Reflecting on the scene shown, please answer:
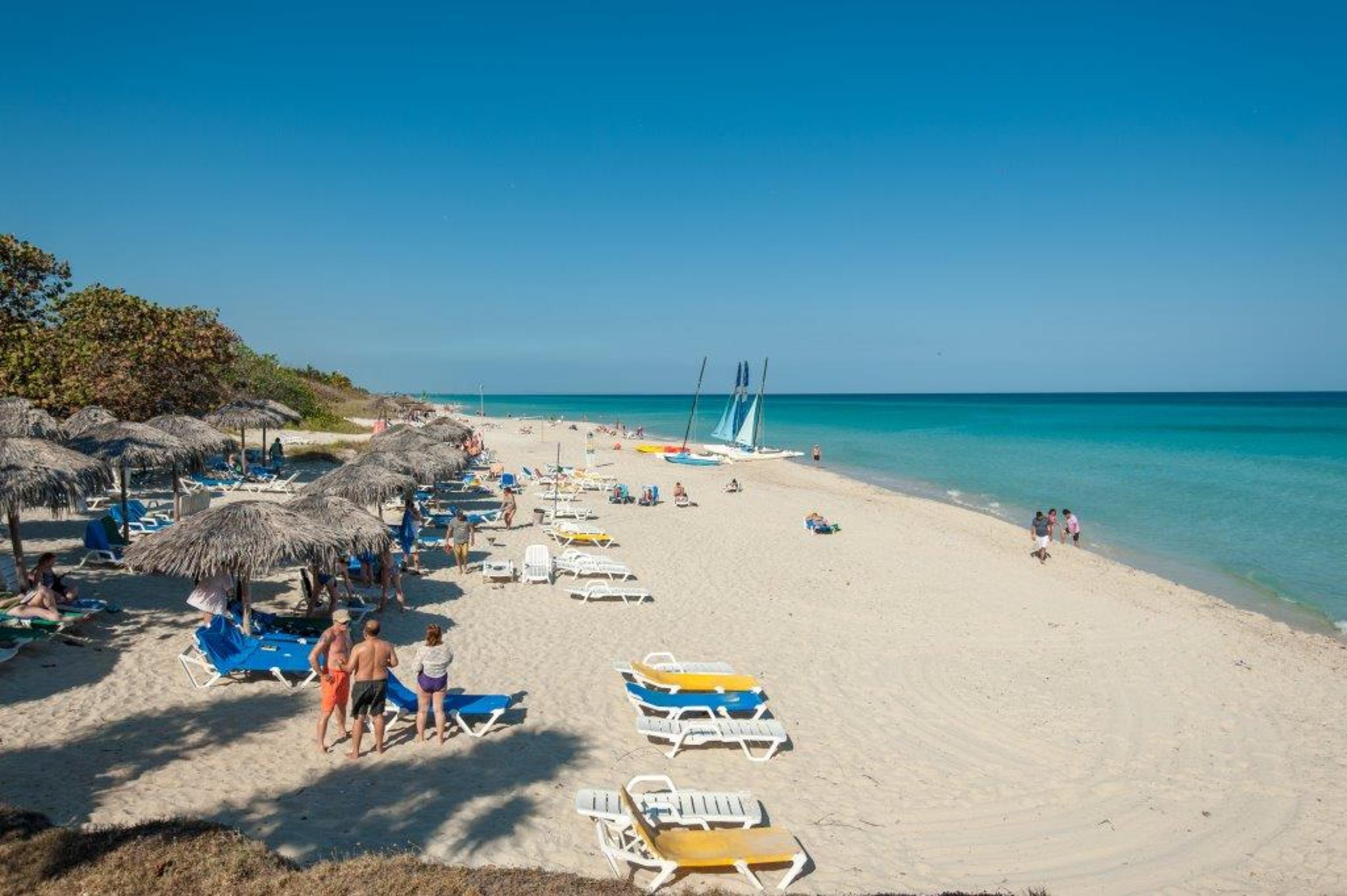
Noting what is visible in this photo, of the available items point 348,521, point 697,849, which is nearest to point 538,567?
point 348,521

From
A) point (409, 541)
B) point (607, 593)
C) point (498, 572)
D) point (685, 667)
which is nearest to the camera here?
point (685, 667)

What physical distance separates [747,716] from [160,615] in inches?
288

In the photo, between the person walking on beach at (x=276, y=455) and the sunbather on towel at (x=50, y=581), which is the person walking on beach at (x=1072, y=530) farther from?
the person walking on beach at (x=276, y=455)

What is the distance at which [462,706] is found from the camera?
662 cm

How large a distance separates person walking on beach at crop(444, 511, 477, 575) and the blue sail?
28.9 m

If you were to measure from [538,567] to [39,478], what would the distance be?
6527mm

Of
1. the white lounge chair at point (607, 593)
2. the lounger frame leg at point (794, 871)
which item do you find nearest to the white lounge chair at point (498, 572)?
the white lounge chair at point (607, 593)

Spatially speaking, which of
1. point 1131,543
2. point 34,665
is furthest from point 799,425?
point 34,665

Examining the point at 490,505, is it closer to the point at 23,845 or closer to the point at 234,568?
the point at 234,568

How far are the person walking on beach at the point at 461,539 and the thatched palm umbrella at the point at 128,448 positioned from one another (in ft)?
16.7

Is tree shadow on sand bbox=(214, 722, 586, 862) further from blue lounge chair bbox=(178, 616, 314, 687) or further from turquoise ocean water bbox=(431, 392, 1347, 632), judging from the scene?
turquoise ocean water bbox=(431, 392, 1347, 632)

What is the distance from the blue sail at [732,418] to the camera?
4088cm

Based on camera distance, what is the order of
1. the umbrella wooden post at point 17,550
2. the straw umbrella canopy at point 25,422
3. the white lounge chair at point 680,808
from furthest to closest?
the straw umbrella canopy at point 25,422 < the umbrella wooden post at point 17,550 < the white lounge chair at point 680,808

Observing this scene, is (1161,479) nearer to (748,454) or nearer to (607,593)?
(748,454)
